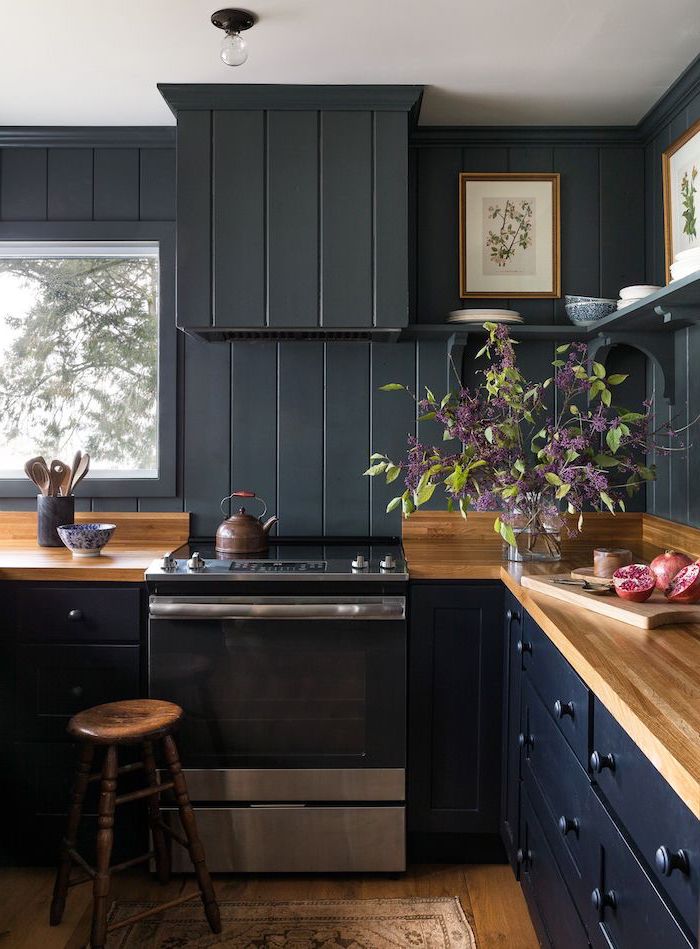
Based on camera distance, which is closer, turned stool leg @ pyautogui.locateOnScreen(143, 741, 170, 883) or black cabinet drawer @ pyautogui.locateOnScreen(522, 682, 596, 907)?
black cabinet drawer @ pyautogui.locateOnScreen(522, 682, 596, 907)

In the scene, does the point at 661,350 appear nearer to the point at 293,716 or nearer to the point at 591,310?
the point at 591,310

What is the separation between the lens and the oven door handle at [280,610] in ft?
8.08

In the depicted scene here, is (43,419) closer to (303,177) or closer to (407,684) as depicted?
(303,177)

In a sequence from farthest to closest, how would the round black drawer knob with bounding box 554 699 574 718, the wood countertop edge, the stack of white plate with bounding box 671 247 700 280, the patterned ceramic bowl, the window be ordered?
the window → the patterned ceramic bowl → the stack of white plate with bounding box 671 247 700 280 → the round black drawer knob with bounding box 554 699 574 718 → the wood countertop edge

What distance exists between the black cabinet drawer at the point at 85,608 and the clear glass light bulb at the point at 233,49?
149cm

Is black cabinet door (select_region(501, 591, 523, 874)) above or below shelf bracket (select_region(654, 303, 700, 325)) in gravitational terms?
below

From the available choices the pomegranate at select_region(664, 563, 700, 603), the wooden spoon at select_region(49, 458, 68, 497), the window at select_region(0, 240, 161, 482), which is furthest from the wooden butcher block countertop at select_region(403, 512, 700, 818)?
the wooden spoon at select_region(49, 458, 68, 497)

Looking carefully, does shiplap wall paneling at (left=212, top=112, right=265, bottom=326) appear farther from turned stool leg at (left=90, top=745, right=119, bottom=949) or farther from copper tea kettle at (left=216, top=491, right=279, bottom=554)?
turned stool leg at (left=90, top=745, right=119, bottom=949)

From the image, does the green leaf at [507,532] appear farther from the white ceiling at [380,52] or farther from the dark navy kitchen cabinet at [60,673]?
the white ceiling at [380,52]

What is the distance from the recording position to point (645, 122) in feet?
9.74

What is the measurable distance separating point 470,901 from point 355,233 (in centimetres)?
203

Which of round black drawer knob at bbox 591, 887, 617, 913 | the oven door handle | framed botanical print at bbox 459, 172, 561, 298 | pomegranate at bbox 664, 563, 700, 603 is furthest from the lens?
framed botanical print at bbox 459, 172, 561, 298

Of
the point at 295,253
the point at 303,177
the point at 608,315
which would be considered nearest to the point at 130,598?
the point at 295,253

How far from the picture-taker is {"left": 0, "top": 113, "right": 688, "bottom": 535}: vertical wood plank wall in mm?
3080
